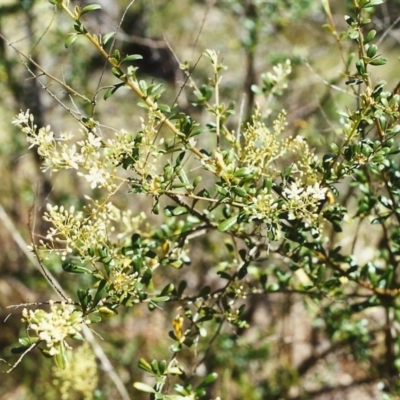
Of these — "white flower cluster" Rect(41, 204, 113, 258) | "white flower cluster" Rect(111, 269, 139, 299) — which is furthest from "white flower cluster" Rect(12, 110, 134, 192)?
"white flower cluster" Rect(111, 269, 139, 299)

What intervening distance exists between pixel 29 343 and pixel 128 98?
149 inches

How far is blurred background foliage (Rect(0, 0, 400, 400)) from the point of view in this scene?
2.74m

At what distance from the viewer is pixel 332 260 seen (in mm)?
1586

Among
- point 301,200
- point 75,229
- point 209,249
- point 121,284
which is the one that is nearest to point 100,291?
point 121,284

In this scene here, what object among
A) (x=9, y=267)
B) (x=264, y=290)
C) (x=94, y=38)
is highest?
(x=9, y=267)

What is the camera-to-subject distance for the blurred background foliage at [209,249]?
8.98ft

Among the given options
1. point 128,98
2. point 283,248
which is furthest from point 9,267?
point 283,248

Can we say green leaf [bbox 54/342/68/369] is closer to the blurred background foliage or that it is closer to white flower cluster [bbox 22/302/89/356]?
white flower cluster [bbox 22/302/89/356]

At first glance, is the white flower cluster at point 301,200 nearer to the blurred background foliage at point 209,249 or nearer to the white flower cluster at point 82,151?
the white flower cluster at point 82,151

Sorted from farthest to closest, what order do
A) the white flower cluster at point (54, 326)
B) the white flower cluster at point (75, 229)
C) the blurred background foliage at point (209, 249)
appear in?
the blurred background foliage at point (209, 249) < the white flower cluster at point (75, 229) < the white flower cluster at point (54, 326)

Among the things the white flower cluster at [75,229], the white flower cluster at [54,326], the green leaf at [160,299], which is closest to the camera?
the white flower cluster at [54,326]

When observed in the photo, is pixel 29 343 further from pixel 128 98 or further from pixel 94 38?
pixel 128 98

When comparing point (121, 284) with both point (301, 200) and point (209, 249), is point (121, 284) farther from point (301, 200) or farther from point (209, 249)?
point (209, 249)

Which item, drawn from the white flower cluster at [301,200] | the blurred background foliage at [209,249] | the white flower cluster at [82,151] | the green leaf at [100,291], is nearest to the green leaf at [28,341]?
the green leaf at [100,291]
